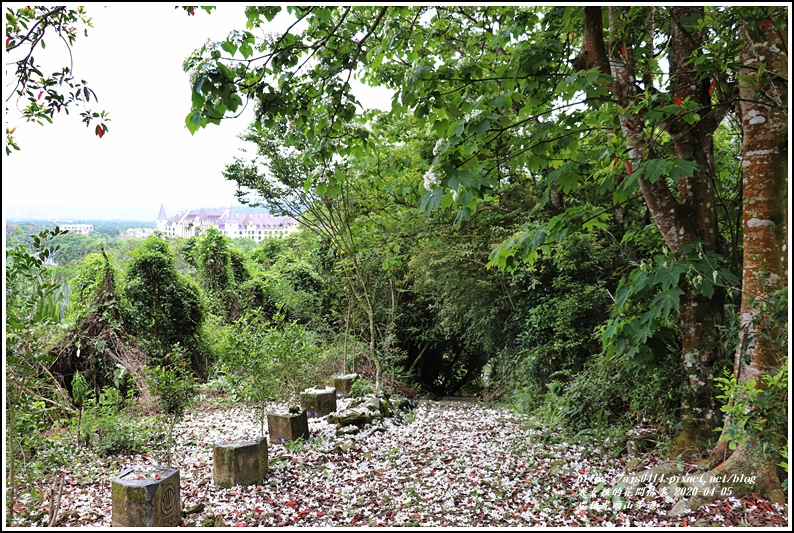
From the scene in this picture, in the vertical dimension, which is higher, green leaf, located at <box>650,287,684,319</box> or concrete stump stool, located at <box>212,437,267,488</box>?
green leaf, located at <box>650,287,684,319</box>

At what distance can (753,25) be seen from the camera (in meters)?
2.59

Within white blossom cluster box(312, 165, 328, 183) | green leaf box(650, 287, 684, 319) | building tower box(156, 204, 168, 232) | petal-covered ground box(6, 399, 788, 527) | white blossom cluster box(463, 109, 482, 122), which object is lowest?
petal-covered ground box(6, 399, 788, 527)

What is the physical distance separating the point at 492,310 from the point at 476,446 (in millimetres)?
2019

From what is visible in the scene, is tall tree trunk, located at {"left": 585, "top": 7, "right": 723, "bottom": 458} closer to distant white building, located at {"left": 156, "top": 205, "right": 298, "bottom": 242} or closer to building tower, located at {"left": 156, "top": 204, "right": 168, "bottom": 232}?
building tower, located at {"left": 156, "top": 204, "right": 168, "bottom": 232}

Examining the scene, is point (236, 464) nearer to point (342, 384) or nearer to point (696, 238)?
point (342, 384)

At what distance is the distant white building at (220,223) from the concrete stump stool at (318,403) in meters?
4.08

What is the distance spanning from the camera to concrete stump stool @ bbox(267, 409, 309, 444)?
4.85m

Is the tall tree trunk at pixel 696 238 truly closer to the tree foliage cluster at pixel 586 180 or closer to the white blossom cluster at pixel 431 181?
the tree foliage cluster at pixel 586 180

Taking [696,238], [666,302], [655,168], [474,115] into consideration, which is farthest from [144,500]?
[696,238]

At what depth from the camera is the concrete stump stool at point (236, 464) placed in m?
3.83

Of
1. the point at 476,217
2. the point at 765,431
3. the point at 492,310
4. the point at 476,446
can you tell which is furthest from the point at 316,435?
the point at 765,431

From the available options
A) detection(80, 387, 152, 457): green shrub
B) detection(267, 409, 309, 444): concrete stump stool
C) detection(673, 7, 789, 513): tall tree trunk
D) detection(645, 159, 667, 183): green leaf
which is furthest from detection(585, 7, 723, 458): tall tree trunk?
detection(80, 387, 152, 457): green shrub

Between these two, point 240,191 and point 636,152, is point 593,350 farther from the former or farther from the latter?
point 240,191

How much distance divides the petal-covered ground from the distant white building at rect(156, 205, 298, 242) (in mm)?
4987
